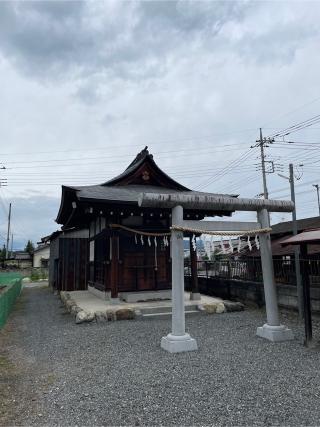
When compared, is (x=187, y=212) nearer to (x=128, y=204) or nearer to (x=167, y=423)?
(x=128, y=204)

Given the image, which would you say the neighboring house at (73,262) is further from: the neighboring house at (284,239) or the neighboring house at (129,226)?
the neighboring house at (284,239)

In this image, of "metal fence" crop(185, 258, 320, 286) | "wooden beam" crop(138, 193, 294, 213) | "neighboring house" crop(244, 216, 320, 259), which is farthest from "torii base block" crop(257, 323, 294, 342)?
"neighboring house" crop(244, 216, 320, 259)

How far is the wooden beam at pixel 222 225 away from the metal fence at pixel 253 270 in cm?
314

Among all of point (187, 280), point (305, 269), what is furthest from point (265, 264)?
point (187, 280)

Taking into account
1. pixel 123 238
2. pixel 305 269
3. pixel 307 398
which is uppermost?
pixel 123 238

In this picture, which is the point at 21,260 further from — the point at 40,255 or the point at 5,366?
the point at 5,366

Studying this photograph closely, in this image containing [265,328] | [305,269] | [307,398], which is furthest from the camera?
[265,328]

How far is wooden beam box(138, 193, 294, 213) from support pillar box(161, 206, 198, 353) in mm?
217

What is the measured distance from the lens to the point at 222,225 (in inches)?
279

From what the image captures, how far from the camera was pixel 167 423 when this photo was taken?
348cm

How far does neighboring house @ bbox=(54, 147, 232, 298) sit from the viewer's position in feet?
35.0

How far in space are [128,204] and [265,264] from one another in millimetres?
4750

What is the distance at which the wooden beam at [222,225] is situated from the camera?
268 inches

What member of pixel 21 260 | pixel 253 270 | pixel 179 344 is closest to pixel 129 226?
pixel 253 270
